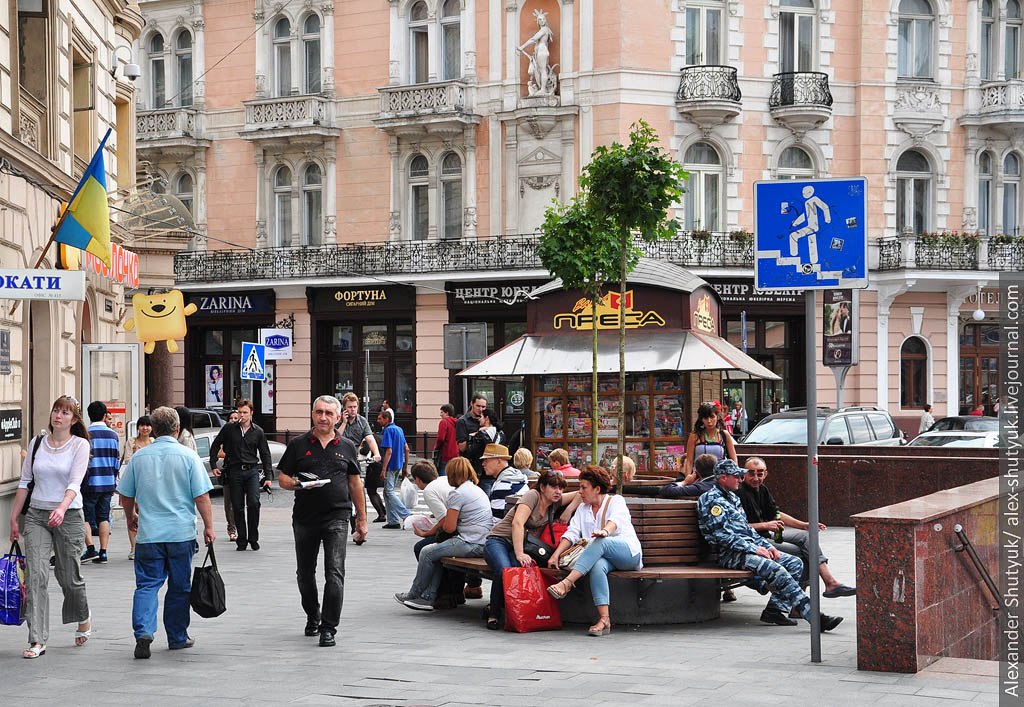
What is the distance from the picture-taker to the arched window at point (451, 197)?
39.2 m

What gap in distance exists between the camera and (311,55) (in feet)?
134

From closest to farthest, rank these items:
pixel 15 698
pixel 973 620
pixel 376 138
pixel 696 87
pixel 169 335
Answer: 1. pixel 15 698
2. pixel 973 620
3. pixel 169 335
4. pixel 696 87
5. pixel 376 138

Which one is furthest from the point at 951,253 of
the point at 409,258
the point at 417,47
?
the point at 417,47

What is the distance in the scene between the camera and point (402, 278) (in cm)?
3891

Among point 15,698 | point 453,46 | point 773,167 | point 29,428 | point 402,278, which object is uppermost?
point 453,46

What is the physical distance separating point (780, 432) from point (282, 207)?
2158 centimetres

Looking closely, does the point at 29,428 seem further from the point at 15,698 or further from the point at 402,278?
the point at 402,278

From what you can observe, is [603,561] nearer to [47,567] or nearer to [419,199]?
[47,567]

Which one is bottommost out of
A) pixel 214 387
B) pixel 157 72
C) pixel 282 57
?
pixel 214 387

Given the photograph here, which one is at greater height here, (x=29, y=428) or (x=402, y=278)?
(x=402, y=278)

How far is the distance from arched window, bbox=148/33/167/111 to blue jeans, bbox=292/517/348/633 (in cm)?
3423

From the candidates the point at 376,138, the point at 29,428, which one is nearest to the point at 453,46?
the point at 376,138

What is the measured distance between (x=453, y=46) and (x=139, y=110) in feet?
33.8

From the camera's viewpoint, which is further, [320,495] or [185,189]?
[185,189]
